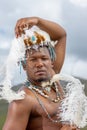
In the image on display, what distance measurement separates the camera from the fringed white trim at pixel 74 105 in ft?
17.3

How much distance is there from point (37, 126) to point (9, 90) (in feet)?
1.57

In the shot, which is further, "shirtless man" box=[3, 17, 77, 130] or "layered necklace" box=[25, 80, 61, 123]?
"layered necklace" box=[25, 80, 61, 123]

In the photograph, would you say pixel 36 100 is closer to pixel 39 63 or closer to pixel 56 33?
pixel 39 63

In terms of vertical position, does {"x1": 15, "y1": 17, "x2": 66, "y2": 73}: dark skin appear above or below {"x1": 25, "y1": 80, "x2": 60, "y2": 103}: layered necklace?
above

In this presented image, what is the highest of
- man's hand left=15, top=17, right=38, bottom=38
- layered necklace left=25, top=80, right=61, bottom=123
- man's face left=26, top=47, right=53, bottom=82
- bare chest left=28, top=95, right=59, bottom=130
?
man's hand left=15, top=17, right=38, bottom=38

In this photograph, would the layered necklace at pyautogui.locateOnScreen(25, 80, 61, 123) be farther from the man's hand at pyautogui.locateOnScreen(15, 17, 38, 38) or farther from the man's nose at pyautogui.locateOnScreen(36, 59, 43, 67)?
the man's hand at pyautogui.locateOnScreen(15, 17, 38, 38)

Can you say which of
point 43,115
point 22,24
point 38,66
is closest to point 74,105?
point 43,115

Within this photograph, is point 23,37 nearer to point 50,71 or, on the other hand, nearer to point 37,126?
point 50,71

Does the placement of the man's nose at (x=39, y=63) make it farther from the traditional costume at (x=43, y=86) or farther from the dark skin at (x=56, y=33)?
the dark skin at (x=56, y=33)

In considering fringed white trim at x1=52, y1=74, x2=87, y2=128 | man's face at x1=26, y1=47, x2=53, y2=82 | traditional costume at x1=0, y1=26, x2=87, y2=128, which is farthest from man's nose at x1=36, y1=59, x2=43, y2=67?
fringed white trim at x1=52, y1=74, x2=87, y2=128

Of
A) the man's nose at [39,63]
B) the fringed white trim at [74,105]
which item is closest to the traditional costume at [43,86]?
the fringed white trim at [74,105]

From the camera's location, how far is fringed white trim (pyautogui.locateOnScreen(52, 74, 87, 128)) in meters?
5.26

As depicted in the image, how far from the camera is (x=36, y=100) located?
5379 millimetres

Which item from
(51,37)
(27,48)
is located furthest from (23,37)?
(51,37)
